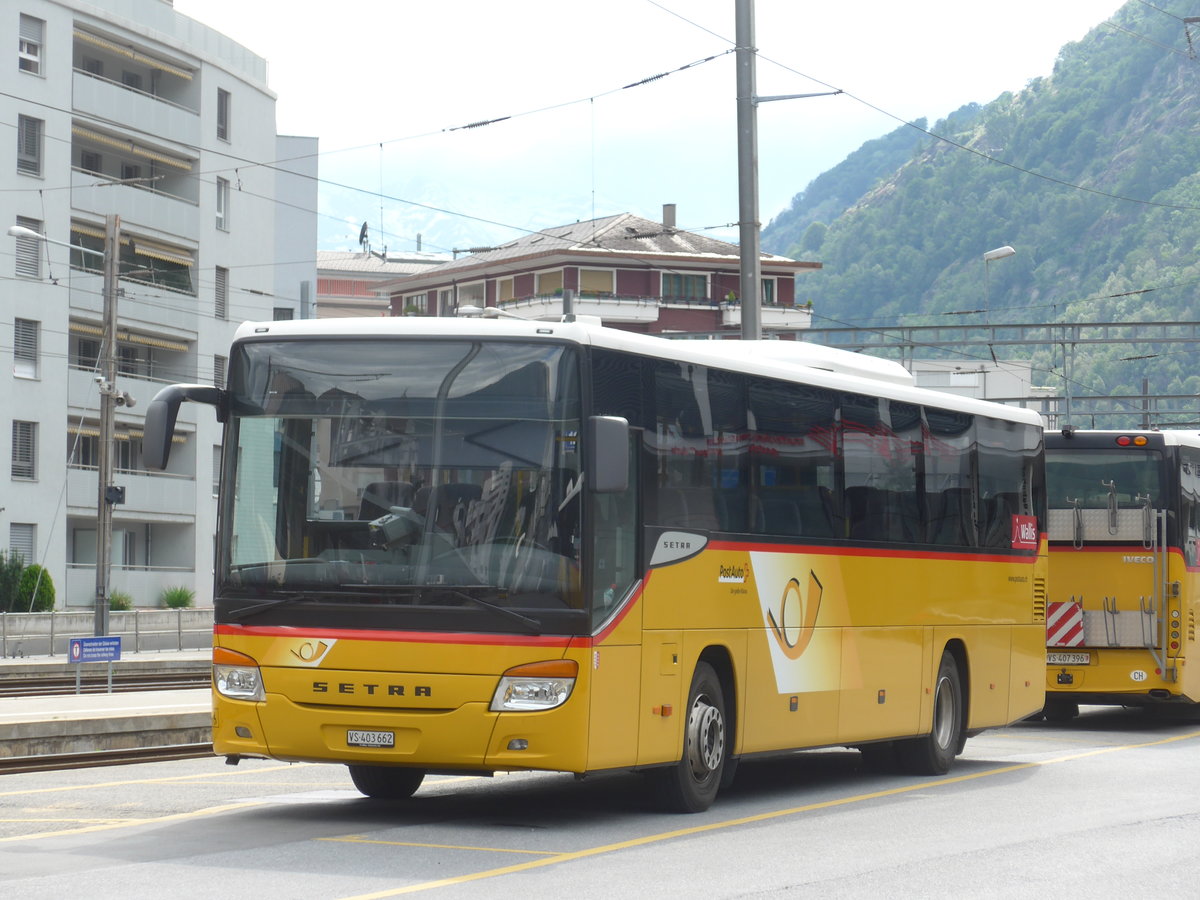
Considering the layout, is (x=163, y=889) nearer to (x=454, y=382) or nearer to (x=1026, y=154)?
(x=454, y=382)

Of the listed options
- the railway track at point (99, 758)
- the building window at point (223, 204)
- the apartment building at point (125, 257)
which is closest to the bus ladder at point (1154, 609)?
the railway track at point (99, 758)

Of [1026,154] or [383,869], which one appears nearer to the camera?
[383,869]

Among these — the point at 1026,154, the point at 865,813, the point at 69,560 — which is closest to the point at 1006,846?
the point at 865,813

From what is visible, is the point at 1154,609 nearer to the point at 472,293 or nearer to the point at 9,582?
the point at 9,582

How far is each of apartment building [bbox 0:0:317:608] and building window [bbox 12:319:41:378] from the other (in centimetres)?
6

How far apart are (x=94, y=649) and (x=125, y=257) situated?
3213 centimetres

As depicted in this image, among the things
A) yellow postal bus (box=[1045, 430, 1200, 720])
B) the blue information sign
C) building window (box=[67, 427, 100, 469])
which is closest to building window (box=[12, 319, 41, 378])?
building window (box=[67, 427, 100, 469])

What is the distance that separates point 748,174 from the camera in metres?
22.9

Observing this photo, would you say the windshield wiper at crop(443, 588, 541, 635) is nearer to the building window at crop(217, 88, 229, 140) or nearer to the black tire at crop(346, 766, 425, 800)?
the black tire at crop(346, 766, 425, 800)

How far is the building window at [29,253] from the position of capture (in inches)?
2189

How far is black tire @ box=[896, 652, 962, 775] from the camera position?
16.7m

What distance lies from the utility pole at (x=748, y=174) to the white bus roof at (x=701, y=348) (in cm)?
450

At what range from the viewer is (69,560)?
58.1 m

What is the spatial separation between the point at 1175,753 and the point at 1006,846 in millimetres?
8471
